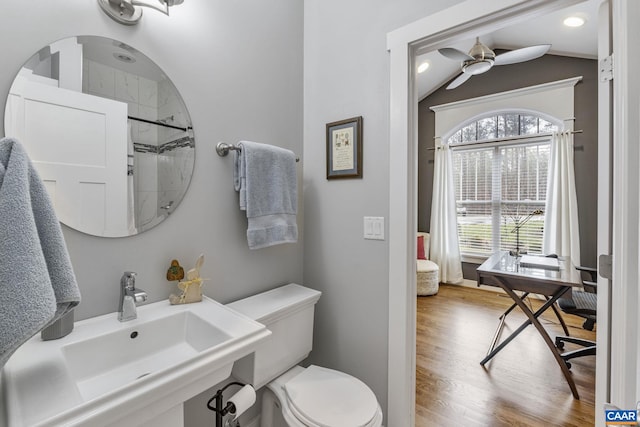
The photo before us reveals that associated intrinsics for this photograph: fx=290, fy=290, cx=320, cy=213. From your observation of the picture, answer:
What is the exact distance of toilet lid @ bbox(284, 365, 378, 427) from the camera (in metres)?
1.08

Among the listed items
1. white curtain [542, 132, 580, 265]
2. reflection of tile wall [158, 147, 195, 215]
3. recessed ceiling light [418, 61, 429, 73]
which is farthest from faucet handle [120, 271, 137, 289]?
white curtain [542, 132, 580, 265]

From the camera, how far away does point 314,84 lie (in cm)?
168

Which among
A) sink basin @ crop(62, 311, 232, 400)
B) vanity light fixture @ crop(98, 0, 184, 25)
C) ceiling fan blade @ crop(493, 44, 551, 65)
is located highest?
ceiling fan blade @ crop(493, 44, 551, 65)

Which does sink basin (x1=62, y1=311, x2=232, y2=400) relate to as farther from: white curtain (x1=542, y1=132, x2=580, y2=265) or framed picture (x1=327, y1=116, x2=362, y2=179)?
white curtain (x1=542, y1=132, x2=580, y2=265)

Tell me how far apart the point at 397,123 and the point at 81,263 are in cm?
134

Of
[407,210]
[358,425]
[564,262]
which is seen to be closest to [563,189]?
[564,262]

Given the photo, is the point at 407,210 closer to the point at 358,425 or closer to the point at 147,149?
the point at 358,425

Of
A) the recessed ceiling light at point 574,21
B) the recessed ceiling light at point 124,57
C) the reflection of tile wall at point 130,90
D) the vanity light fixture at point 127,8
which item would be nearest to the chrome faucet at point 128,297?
the reflection of tile wall at point 130,90

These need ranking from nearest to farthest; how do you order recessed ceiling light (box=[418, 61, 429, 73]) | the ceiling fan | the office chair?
the office chair
the ceiling fan
recessed ceiling light (box=[418, 61, 429, 73])

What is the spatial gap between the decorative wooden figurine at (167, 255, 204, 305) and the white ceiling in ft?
8.33

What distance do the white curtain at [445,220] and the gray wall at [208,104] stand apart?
3192 mm

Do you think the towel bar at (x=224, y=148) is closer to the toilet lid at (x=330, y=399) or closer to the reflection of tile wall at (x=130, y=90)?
the reflection of tile wall at (x=130, y=90)

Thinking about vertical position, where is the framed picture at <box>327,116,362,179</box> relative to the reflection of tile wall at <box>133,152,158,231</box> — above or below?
above

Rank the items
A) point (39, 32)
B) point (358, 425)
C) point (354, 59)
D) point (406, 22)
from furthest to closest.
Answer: point (354, 59) < point (406, 22) < point (358, 425) < point (39, 32)
